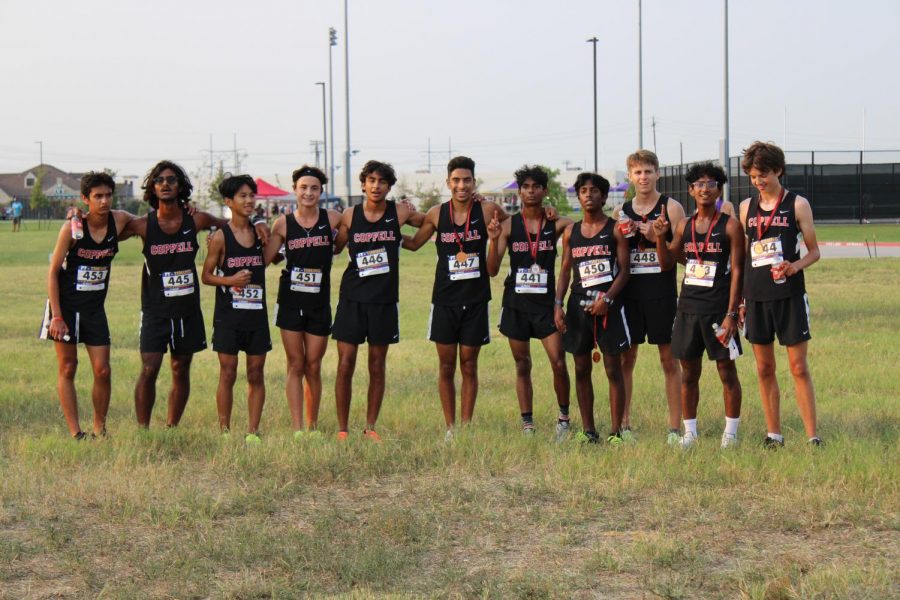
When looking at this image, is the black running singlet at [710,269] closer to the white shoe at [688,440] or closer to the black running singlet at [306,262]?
the white shoe at [688,440]

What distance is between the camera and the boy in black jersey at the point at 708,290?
7.78m

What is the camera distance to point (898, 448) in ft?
24.2

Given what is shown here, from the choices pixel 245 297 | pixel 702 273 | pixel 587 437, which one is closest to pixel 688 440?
pixel 587 437

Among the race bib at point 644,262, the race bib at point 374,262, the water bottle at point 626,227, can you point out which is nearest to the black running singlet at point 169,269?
the race bib at point 374,262

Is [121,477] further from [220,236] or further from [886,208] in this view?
[886,208]

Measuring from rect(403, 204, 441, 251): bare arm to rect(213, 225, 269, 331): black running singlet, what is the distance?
1104mm

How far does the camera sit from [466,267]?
847cm

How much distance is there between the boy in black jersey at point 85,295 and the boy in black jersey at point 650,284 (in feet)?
12.1

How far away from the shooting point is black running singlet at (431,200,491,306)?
847 centimetres

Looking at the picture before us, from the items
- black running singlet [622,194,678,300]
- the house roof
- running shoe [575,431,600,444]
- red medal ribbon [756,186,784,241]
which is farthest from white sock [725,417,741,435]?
the house roof

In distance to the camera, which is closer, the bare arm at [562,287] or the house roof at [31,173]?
the bare arm at [562,287]

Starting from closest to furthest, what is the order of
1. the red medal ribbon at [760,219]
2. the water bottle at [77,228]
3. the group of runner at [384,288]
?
the red medal ribbon at [760,219] → the water bottle at [77,228] → the group of runner at [384,288]

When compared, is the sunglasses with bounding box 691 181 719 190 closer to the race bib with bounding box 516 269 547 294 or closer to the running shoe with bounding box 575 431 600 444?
the race bib with bounding box 516 269 547 294

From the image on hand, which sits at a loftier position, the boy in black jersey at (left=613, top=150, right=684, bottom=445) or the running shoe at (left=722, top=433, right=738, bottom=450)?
the boy in black jersey at (left=613, top=150, right=684, bottom=445)
